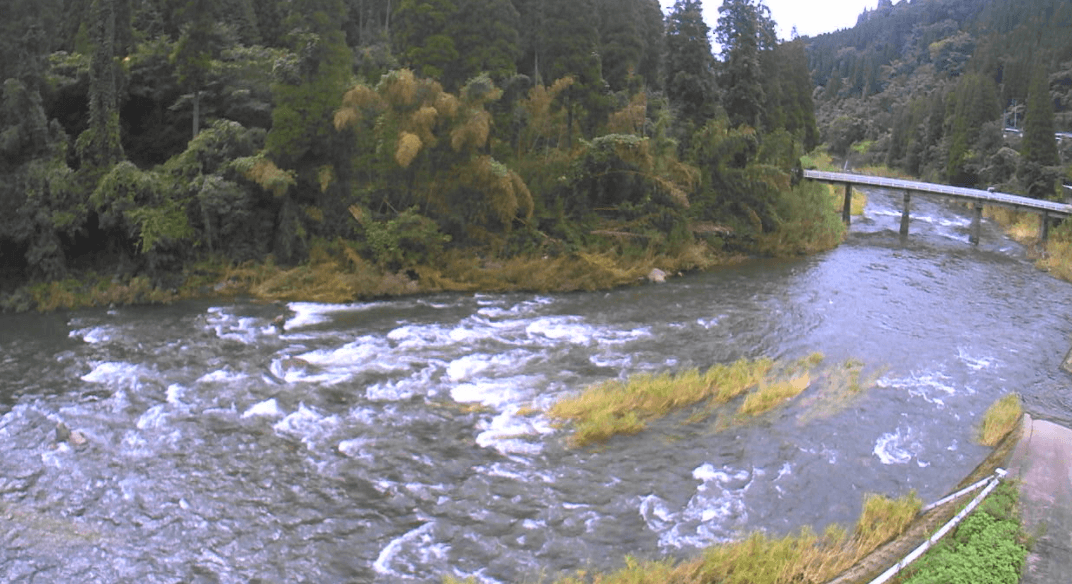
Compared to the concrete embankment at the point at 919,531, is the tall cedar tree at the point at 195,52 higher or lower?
higher

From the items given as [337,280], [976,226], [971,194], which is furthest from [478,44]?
[971,194]

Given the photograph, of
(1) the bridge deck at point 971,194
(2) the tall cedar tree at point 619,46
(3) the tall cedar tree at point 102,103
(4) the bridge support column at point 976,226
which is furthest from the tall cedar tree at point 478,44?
(4) the bridge support column at point 976,226

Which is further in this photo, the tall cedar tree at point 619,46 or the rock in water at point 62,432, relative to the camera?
the tall cedar tree at point 619,46

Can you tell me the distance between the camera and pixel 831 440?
606 inches

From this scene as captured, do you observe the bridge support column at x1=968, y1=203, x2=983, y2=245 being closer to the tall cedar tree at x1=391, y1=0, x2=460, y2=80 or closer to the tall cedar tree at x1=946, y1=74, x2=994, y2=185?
the tall cedar tree at x1=946, y1=74, x2=994, y2=185

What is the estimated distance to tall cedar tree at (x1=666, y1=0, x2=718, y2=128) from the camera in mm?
37594

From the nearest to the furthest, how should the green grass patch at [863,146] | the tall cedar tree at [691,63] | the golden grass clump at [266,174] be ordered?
1. the golden grass clump at [266,174]
2. the tall cedar tree at [691,63]
3. the green grass patch at [863,146]

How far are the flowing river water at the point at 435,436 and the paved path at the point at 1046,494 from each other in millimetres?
945

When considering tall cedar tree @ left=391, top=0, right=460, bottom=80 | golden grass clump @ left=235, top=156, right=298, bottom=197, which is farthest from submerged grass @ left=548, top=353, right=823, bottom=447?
tall cedar tree @ left=391, top=0, right=460, bottom=80

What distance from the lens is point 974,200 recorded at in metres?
42.8

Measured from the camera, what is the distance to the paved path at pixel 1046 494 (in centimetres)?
1077

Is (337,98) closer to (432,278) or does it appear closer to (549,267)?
(432,278)

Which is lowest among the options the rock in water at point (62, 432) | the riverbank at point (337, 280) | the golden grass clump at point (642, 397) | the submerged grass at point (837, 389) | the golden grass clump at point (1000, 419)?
the golden grass clump at point (1000, 419)

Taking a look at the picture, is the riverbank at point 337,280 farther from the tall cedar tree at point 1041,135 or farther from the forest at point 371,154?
the tall cedar tree at point 1041,135
